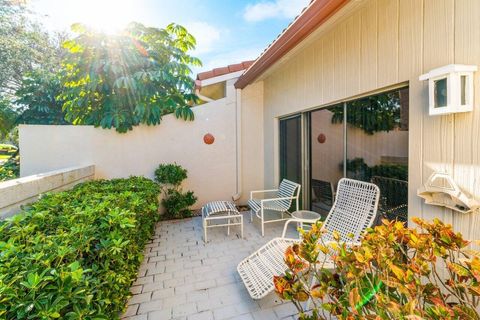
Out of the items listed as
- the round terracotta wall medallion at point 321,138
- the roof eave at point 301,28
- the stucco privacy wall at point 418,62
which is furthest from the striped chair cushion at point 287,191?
the roof eave at point 301,28

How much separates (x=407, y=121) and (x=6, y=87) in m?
12.8

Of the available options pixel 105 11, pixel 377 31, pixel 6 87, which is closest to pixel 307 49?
pixel 377 31

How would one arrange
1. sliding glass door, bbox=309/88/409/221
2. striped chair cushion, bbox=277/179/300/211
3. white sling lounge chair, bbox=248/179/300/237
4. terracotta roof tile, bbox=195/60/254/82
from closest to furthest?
sliding glass door, bbox=309/88/409/221 → white sling lounge chair, bbox=248/179/300/237 → striped chair cushion, bbox=277/179/300/211 → terracotta roof tile, bbox=195/60/254/82

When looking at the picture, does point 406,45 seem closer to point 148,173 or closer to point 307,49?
point 307,49

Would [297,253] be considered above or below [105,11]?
below

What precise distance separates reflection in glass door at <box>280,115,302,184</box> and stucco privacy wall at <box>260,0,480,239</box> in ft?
4.97

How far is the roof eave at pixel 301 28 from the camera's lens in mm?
2614

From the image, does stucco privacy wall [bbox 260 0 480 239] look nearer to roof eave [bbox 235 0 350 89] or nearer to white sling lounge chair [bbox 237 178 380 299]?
roof eave [bbox 235 0 350 89]

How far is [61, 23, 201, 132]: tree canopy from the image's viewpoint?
5215 mm

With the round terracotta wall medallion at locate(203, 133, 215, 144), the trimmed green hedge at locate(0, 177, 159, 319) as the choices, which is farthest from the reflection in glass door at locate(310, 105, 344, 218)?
the trimmed green hedge at locate(0, 177, 159, 319)

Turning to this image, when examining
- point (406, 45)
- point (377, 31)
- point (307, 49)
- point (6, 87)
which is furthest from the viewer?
point (6, 87)

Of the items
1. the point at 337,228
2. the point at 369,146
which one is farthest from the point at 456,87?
the point at 337,228

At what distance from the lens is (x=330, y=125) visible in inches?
163

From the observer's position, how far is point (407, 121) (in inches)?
105
